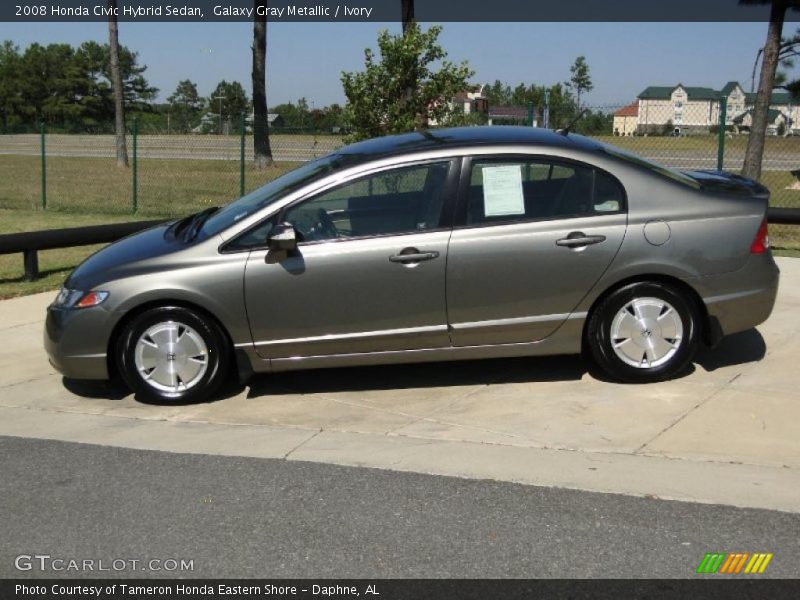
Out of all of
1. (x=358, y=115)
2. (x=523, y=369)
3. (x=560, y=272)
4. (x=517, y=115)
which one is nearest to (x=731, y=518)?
(x=560, y=272)

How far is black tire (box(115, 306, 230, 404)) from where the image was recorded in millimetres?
5812

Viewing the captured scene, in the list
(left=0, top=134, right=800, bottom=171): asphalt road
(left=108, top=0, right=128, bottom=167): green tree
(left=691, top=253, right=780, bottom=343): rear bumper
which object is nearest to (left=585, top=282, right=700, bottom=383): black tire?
(left=691, top=253, right=780, bottom=343): rear bumper

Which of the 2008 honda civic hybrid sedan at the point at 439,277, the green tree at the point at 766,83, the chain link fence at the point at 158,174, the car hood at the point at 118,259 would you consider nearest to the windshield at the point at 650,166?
the 2008 honda civic hybrid sedan at the point at 439,277

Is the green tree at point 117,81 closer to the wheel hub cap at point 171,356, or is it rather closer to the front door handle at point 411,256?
the wheel hub cap at point 171,356

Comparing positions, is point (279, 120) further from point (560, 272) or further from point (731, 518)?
point (731, 518)

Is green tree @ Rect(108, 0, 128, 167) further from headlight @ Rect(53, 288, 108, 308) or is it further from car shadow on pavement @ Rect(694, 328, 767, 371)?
car shadow on pavement @ Rect(694, 328, 767, 371)

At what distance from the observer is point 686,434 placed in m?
5.22

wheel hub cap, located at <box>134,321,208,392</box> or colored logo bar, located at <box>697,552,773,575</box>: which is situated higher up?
wheel hub cap, located at <box>134,321,208,392</box>

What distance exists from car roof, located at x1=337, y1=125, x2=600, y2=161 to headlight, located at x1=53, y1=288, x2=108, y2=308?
188 cm

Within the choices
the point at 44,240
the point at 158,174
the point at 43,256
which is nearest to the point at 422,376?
the point at 44,240

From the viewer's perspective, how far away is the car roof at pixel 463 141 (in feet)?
20.1

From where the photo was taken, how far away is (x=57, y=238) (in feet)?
34.0

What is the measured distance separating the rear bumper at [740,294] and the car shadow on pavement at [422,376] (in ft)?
3.24

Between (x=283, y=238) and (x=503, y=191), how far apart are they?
1.45 m
